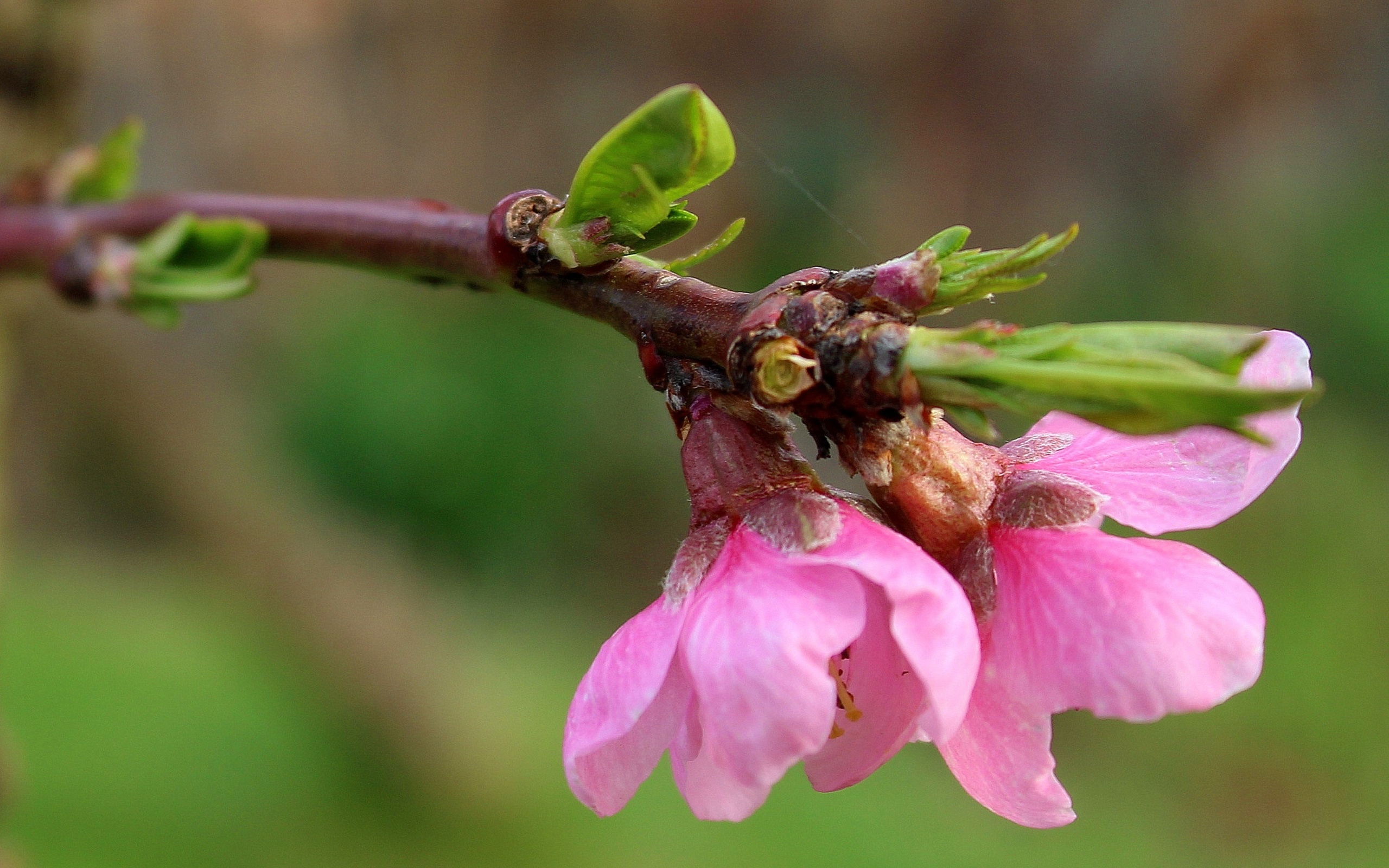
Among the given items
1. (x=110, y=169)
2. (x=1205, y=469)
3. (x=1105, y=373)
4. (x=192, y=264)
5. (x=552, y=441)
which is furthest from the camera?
(x=552, y=441)

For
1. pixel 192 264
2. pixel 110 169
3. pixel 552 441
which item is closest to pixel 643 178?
pixel 192 264

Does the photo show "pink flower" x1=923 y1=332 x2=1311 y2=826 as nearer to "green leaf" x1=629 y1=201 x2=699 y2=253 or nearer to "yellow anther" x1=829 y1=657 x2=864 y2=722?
"yellow anther" x1=829 y1=657 x2=864 y2=722

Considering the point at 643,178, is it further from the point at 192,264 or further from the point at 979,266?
the point at 192,264

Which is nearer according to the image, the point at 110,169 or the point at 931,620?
the point at 931,620

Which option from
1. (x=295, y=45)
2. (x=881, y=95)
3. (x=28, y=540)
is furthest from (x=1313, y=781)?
(x=28, y=540)

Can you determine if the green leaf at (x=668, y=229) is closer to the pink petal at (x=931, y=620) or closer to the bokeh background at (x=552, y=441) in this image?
the pink petal at (x=931, y=620)

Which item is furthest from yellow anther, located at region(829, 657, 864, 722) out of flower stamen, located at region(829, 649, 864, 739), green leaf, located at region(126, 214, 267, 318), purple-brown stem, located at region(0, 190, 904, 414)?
green leaf, located at region(126, 214, 267, 318)
